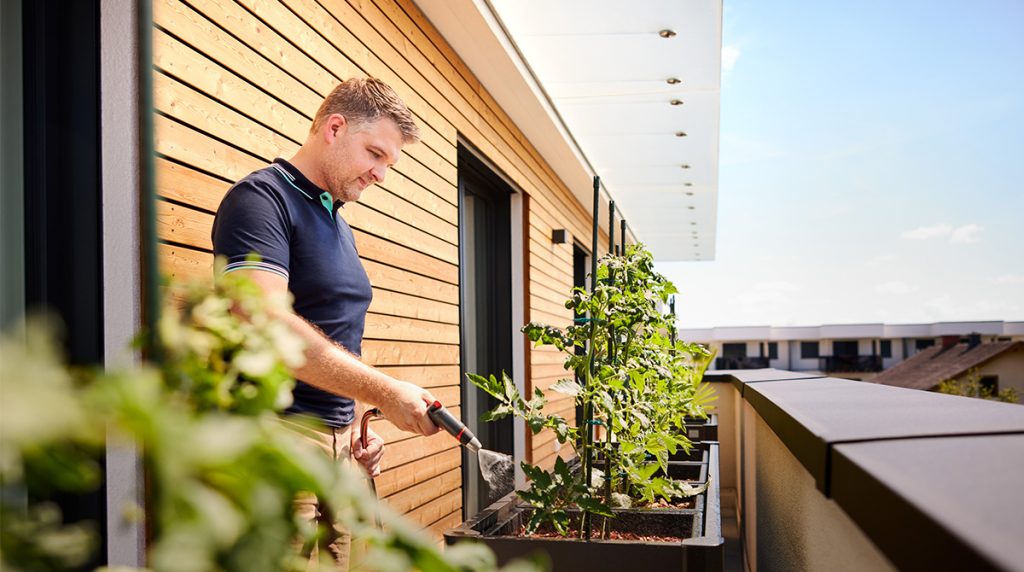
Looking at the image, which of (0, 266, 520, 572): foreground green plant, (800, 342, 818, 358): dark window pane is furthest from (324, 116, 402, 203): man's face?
(800, 342, 818, 358): dark window pane

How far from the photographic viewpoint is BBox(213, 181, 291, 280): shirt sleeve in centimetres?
173

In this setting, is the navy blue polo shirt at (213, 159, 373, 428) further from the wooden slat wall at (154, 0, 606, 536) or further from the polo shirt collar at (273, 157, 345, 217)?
the wooden slat wall at (154, 0, 606, 536)

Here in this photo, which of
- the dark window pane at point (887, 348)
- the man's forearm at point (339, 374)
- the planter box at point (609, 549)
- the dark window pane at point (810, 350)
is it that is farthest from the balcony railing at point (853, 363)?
the man's forearm at point (339, 374)

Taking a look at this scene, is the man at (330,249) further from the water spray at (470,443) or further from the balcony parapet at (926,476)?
the balcony parapet at (926,476)

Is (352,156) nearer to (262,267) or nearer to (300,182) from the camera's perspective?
(300,182)

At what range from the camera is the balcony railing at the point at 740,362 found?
148ft

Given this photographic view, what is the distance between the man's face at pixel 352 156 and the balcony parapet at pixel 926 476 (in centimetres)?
126

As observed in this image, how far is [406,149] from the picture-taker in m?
3.45

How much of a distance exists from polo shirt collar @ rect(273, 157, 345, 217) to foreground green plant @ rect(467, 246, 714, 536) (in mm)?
590

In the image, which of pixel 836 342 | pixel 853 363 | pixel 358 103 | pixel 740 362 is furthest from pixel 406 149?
pixel 836 342

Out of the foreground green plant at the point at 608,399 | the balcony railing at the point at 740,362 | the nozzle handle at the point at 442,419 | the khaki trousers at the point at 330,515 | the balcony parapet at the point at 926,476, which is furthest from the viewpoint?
the balcony railing at the point at 740,362

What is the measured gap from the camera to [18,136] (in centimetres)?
168

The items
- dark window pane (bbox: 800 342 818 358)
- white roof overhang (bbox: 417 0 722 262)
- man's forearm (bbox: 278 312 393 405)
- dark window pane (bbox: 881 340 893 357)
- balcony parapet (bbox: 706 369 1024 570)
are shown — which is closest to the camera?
balcony parapet (bbox: 706 369 1024 570)

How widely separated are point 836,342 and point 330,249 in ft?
163
